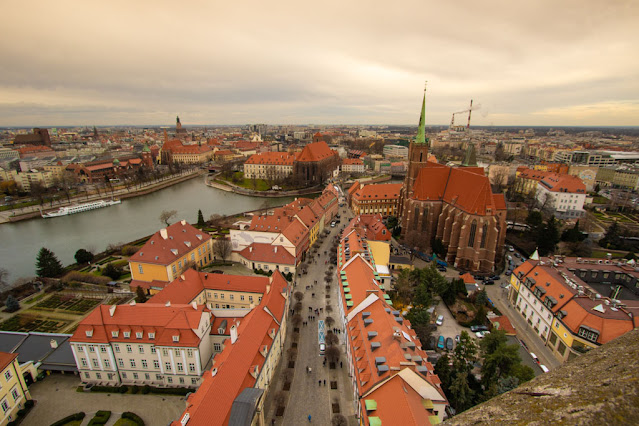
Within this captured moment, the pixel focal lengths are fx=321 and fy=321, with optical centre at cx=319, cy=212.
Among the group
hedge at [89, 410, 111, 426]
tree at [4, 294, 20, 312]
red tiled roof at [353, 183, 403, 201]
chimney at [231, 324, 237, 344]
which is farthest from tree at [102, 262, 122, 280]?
red tiled roof at [353, 183, 403, 201]

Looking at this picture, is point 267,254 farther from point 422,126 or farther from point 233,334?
point 422,126

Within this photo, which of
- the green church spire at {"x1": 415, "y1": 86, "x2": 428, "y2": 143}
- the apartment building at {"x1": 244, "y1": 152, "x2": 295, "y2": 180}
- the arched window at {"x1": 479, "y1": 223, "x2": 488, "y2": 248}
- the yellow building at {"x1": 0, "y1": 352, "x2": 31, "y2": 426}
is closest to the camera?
the yellow building at {"x1": 0, "y1": 352, "x2": 31, "y2": 426}

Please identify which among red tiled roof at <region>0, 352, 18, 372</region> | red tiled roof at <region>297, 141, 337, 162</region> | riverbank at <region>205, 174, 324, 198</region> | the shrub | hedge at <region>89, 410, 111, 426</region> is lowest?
riverbank at <region>205, 174, 324, 198</region>

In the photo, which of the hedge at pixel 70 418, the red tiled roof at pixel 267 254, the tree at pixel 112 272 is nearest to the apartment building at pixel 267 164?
the red tiled roof at pixel 267 254

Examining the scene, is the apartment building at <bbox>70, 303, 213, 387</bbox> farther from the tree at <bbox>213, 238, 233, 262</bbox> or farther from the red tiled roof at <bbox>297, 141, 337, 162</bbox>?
the red tiled roof at <bbox>297, 141, 337, 162</bbox>

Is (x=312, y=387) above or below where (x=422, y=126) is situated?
below

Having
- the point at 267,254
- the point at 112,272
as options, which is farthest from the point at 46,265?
the point at 267,254

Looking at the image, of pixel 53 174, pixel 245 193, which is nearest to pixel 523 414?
pixel 245 193
